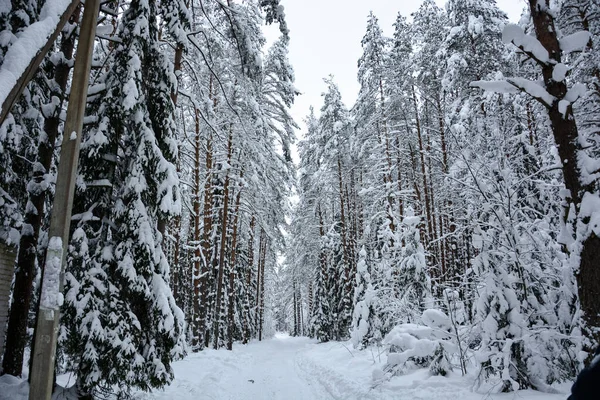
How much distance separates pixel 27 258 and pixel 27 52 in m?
4.53

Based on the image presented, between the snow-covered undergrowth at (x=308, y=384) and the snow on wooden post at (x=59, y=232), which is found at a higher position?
the snow on wooden post at (x=59, y=232)

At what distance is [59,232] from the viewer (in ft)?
8.91

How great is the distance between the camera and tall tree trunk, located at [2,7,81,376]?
5391mm

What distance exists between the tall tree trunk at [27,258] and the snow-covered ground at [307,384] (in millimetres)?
2148

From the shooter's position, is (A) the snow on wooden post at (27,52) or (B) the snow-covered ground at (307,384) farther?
(B) the snow-covered ground at (307,384)

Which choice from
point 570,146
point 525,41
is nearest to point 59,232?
point 525,41

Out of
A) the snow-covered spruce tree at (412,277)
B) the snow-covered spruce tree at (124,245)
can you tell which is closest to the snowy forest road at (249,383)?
the snow-covered spruce tree at (124,245)

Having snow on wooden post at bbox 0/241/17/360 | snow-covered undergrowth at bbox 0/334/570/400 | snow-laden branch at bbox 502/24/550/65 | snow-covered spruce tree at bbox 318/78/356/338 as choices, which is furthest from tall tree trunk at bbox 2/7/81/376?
snow-covered spruce tree at bbox 318/78/356/338

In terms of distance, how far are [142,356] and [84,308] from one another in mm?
1181

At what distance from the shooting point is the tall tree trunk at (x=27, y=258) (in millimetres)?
5391

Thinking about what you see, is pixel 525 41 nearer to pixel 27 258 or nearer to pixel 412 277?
pixel 27 258

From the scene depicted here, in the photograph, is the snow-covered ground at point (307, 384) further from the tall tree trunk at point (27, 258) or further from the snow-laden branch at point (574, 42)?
the snow-laden branch at point (574, 42)

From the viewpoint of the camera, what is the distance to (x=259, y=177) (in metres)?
18.1

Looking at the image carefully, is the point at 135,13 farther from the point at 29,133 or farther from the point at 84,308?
the point at 84,308
